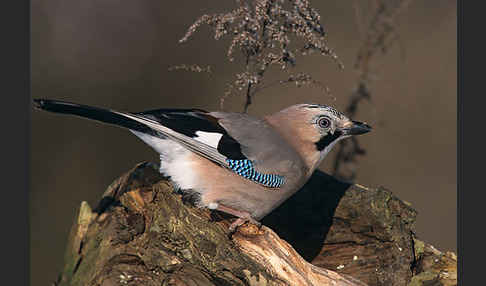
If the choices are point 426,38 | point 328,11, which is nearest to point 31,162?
point 328,11

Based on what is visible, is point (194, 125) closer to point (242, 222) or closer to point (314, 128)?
point (242, 222)

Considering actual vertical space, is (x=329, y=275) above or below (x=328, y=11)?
below

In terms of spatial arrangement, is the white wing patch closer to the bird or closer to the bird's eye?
the bird

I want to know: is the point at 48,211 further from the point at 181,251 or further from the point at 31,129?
the point at 181,251

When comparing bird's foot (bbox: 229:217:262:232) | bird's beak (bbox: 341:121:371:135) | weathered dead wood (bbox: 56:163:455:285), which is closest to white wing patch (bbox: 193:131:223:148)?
weathered dead wood (bbox: 56:163:455:285)

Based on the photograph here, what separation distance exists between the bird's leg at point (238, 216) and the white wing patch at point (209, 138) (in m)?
0.57

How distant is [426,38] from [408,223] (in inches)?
174

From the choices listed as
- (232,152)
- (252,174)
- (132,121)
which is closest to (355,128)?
(252,174)

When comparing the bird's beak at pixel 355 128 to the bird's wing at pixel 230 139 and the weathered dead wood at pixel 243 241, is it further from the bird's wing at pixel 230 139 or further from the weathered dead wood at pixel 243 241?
the weathered dead wood at pixel 243 241

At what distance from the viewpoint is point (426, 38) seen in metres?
9.48

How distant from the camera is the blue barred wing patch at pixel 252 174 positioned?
5.15 m

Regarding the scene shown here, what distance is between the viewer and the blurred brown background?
27.0ft

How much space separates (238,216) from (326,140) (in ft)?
3.48

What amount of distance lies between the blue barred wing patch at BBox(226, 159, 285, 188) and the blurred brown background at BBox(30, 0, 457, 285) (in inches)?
114
